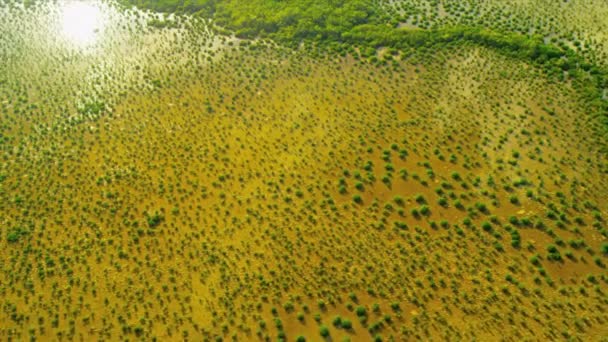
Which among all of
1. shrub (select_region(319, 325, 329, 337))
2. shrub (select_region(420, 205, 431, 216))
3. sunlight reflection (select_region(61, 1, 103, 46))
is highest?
sunlight reflection (select_region(61, 1, 103, 46))

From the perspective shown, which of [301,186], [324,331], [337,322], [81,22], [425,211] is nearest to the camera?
[324,331]

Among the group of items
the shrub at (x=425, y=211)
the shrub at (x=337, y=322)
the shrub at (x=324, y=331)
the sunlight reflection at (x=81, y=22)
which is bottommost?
the shrub at (x=324, y=331)

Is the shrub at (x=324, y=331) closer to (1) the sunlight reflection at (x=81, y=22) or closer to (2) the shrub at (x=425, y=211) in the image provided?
(2) the shrub at (x=425, y=211)

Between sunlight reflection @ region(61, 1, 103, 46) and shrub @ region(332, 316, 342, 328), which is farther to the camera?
sunlight reflection @ region(61, 1, 103, 46)

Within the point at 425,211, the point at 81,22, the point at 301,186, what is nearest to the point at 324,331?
the point at 301,186

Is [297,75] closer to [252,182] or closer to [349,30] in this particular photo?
[349,30]

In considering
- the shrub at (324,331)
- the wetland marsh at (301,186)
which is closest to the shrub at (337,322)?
the wetland marsh at (301,186)

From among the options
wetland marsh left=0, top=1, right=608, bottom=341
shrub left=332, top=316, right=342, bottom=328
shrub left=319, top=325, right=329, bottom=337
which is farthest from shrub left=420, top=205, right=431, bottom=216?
shrub left=319, top=325, right=329, bottom=337

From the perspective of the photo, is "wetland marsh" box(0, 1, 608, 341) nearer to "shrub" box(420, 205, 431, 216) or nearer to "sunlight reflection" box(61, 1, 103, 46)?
"shrub" box(420, 205, 431, 216)

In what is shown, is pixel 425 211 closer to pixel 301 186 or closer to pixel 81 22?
pixel 301 186
